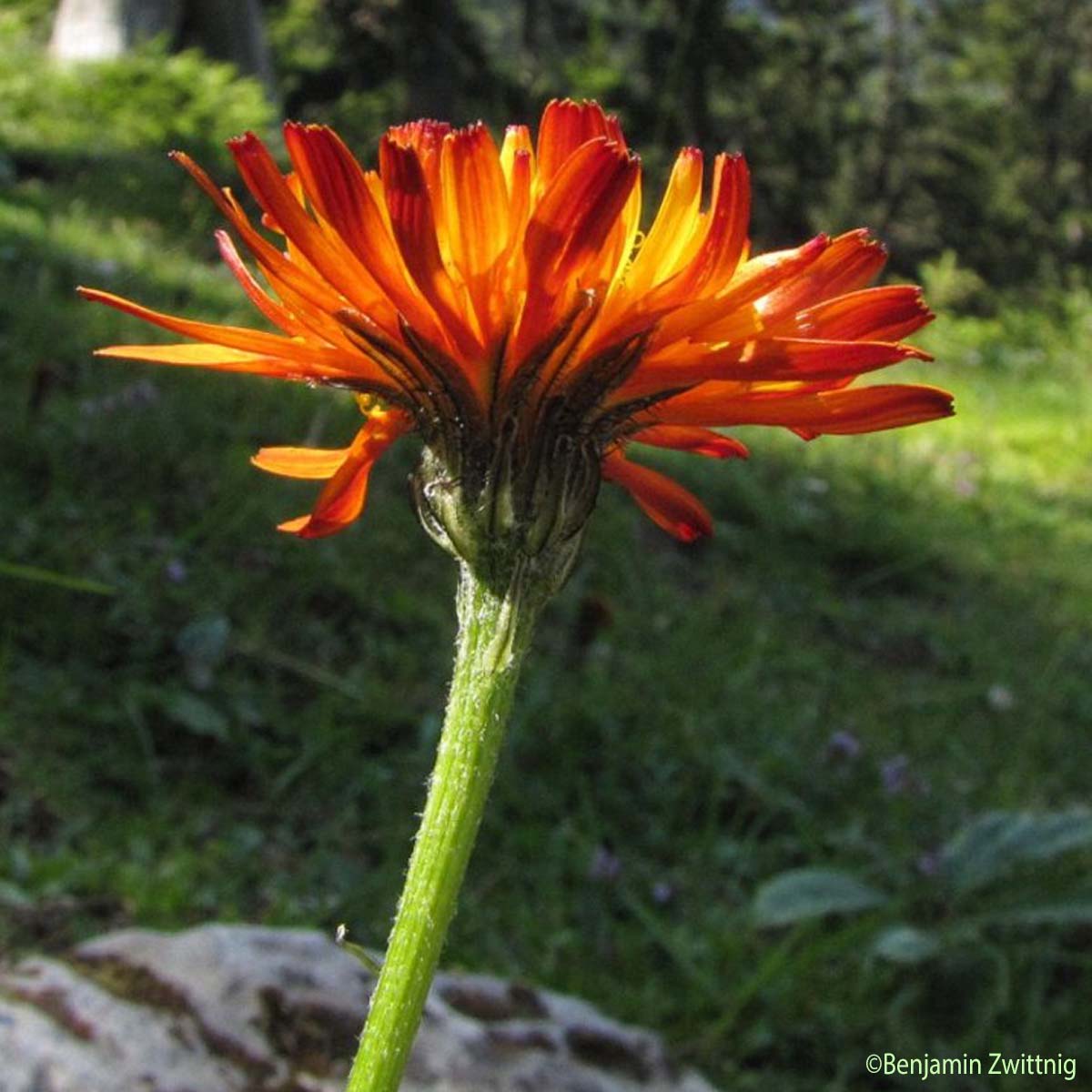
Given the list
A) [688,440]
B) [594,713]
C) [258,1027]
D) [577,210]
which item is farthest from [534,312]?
[594,713]

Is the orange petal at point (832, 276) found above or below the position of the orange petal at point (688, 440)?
above

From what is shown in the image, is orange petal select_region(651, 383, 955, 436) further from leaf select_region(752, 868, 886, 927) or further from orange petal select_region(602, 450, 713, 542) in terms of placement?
leaf select_region(752, 868, 886, 927)

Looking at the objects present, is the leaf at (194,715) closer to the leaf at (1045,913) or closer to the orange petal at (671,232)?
the leaf at (1045,913)

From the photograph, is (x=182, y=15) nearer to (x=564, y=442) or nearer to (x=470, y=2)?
(x=470, y=2)

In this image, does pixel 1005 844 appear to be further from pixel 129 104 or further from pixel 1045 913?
pixel 129 104

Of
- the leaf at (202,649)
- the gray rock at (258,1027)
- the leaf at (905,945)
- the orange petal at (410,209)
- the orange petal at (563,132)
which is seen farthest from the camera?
the leaf at (202,649)

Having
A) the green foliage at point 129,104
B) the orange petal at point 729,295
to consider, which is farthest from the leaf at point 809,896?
the green foliage at point 129,104

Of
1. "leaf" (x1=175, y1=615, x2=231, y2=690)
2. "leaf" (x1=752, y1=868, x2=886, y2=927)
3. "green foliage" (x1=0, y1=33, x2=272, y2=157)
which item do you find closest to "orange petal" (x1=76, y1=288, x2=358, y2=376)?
"leaf" (x1=752, y1=868, x2=886, y2=927)
